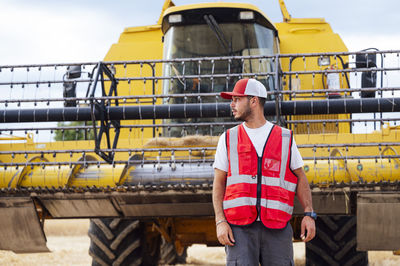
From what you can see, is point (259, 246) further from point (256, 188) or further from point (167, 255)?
point (167, 255)

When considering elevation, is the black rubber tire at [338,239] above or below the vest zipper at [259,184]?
below

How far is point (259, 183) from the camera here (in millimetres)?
3377

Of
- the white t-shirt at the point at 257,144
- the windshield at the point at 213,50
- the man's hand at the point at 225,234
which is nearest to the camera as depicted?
the man's hand at the point at 225,234

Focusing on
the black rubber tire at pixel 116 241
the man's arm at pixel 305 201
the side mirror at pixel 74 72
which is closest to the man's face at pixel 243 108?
the man's arm at pixel 305 201

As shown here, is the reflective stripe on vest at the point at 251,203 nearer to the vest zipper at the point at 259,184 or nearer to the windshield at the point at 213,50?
the vest zipper at the point at 259,184

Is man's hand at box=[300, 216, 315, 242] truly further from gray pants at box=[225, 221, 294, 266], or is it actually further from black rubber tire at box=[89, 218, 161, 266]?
black rubber tire at box=[89, 218, 161, 266]

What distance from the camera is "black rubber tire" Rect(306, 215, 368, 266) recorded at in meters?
5.75

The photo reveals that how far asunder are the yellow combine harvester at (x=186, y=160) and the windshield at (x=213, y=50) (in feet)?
0.04

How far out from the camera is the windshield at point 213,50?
645 centimetres

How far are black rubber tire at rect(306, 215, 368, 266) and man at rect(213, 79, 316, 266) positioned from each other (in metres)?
2.39

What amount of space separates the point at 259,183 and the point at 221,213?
275mm

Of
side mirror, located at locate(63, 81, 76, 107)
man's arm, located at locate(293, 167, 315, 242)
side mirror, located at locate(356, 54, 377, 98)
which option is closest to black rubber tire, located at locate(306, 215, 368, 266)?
side mirror, located at locate(356, 54, 377, 98)

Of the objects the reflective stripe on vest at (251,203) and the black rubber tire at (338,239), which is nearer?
the reflective stripe on vest at (251,203)

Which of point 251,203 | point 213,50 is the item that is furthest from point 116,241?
point 251,203
